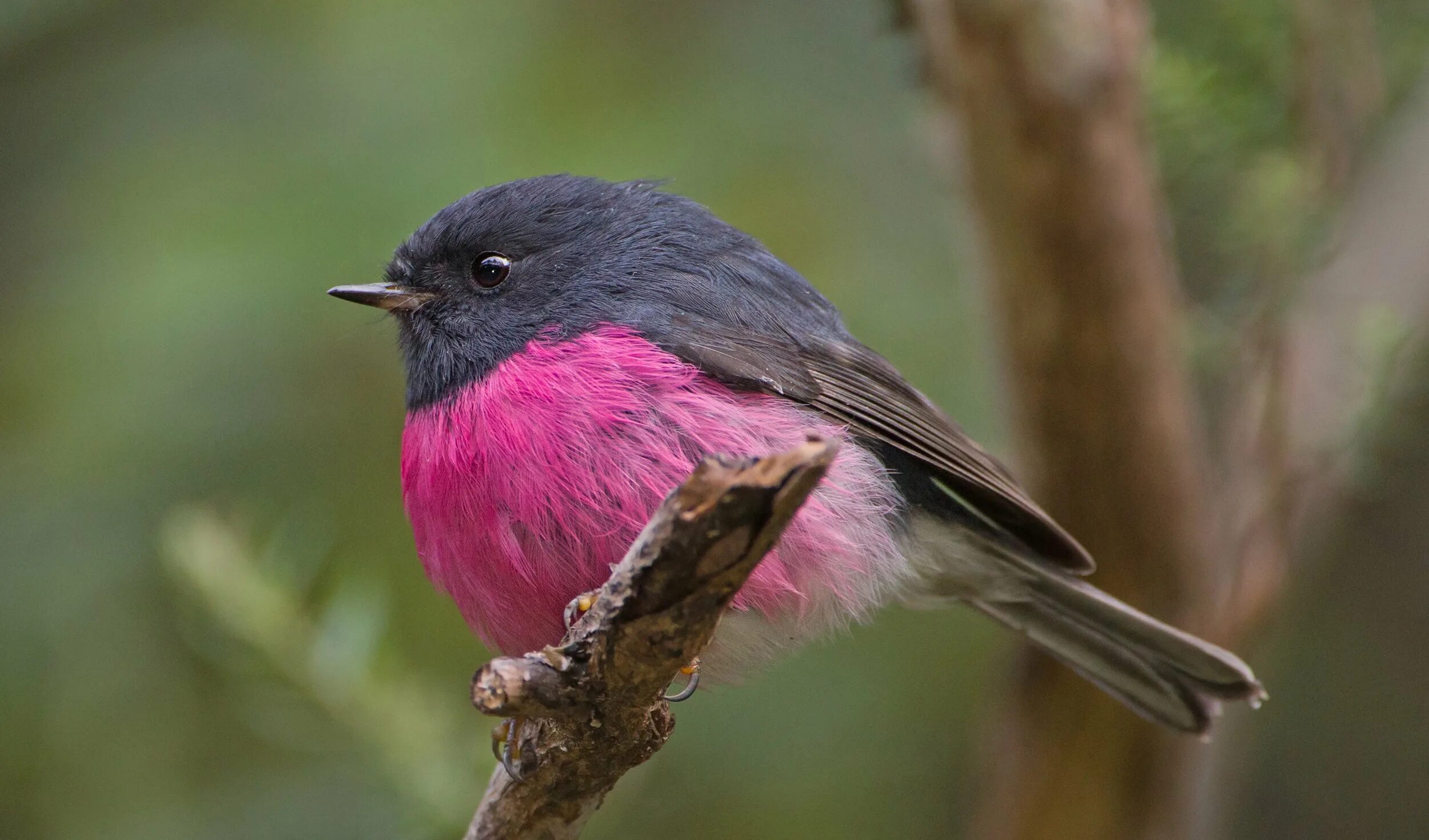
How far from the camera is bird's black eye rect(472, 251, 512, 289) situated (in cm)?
354

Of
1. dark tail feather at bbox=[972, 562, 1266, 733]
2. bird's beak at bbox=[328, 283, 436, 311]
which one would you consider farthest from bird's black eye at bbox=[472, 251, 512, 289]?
dark tail feather at bbox=[972, 562, 1266, 733]

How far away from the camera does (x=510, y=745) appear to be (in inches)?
121

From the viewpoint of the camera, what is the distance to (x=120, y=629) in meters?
4.61

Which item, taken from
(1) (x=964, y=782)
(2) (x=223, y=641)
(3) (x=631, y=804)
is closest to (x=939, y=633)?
(1) (x=964, y=782)

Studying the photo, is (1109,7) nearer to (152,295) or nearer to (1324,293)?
(1324,293)

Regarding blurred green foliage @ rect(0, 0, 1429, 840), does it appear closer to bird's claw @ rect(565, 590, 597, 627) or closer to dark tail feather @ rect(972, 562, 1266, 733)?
bird's claw @ rect(565, 590, 597, 627)

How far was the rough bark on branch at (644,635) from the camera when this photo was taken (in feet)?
6.91

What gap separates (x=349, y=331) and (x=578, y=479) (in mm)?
2237

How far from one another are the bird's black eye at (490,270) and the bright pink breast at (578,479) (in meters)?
0.32

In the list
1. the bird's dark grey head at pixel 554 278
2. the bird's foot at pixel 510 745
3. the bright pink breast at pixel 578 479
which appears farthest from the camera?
the bird's dark grey head at pixel 554 278

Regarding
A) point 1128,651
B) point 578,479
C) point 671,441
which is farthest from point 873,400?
point 1128,651

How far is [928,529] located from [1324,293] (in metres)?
2.20

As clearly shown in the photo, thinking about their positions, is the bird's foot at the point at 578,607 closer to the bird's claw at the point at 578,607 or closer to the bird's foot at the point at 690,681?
the bird's claw at the point at 578,607

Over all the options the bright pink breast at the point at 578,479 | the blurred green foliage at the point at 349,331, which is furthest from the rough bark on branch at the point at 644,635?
the blurred green foliage at the point at 349,331
